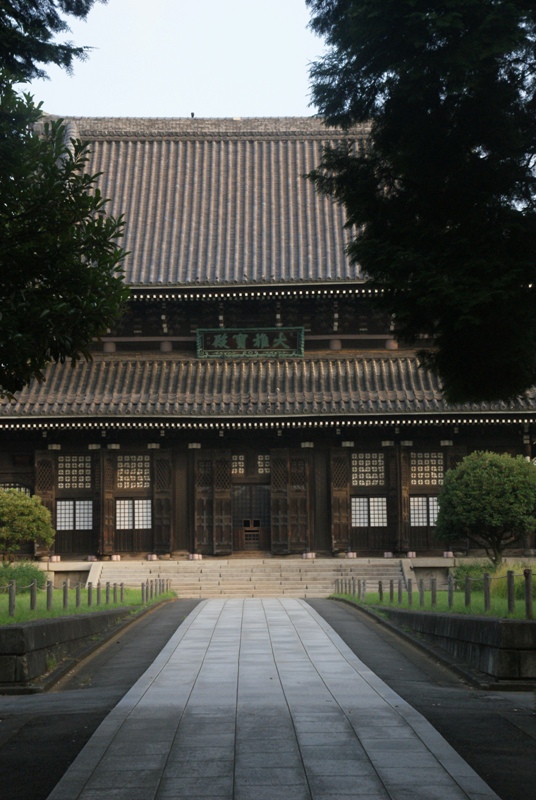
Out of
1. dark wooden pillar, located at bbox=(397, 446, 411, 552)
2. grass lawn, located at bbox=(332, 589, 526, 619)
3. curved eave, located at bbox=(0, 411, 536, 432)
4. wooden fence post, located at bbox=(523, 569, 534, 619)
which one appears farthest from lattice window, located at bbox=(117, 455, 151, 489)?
wooden fence post, located at bbox=(523, 569, 534, 619)

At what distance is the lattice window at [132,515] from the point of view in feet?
114

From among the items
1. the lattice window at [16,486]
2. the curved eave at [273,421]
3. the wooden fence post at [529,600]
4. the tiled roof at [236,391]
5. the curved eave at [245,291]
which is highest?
A: the curved eave at [245,291]

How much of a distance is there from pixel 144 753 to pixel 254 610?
1534 cm

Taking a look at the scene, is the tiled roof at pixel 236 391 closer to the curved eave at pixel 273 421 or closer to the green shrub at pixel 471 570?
the curved eave at pixel 273 421

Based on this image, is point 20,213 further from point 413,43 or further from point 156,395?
point 156,395

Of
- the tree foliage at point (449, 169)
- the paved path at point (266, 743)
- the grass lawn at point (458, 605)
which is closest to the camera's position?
the paved path at point (266, 743)

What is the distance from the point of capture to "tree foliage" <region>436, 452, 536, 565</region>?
29172 millimetres

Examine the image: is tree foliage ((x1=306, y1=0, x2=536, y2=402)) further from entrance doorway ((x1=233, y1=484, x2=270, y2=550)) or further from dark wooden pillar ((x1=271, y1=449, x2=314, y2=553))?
entrance doorway ((x1=233, y1=484, x2=270, y2=550))

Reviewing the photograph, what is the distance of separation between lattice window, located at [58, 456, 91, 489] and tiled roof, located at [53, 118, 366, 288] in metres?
6.32

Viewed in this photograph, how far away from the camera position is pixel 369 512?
114 feet

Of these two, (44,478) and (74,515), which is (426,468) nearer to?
(74,515)

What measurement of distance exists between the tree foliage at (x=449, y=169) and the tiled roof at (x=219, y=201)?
23483 mm

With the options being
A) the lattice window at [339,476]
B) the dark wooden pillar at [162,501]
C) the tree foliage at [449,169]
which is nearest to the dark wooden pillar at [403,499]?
the lattice window at [339,476]

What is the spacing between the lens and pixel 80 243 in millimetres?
10078
